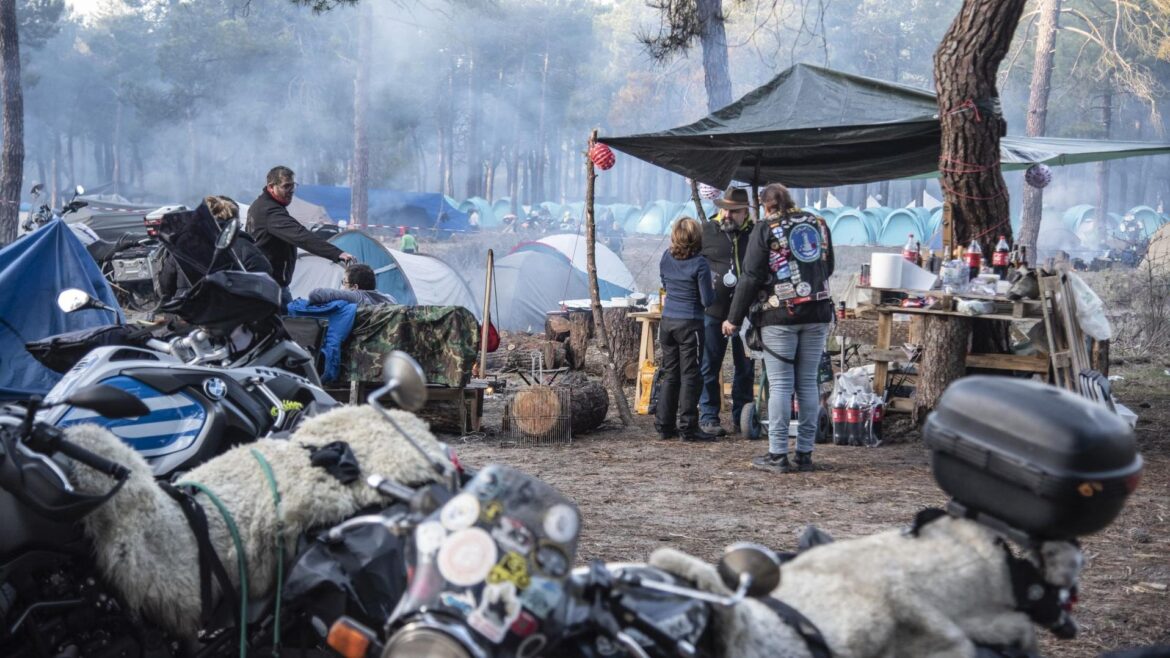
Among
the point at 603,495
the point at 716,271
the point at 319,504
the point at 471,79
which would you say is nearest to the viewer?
the point at 319,504

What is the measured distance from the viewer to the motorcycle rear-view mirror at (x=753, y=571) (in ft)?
7.30

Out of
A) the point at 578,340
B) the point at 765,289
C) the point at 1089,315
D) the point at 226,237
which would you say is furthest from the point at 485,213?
the point at 226,237

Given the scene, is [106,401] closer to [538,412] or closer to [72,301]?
[72,301]

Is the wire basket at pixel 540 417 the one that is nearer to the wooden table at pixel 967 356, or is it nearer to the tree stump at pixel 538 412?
the tree stump at pixel 538 412

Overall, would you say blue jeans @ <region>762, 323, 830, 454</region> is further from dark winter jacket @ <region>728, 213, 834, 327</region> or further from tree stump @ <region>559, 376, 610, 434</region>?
tree stump @ <region>559, 376, 610, 434</region>

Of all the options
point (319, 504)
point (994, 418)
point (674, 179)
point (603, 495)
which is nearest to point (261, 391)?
point (319, 504)

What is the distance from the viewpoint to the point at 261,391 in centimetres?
441

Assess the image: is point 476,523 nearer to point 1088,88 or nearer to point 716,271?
point 716,271

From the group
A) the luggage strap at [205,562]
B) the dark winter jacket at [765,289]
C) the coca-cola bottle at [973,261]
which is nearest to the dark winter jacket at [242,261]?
the dark winter jacket at [765,289]

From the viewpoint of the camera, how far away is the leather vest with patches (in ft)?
25.0

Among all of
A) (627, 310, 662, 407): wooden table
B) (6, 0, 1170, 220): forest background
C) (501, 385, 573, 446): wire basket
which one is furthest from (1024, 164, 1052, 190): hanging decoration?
(6, 0, 1170, 220): forest background

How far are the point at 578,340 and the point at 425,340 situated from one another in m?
5.73

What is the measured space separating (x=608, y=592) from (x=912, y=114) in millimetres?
8479

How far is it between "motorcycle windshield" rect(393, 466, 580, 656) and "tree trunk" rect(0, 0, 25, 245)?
1977 centimetres
